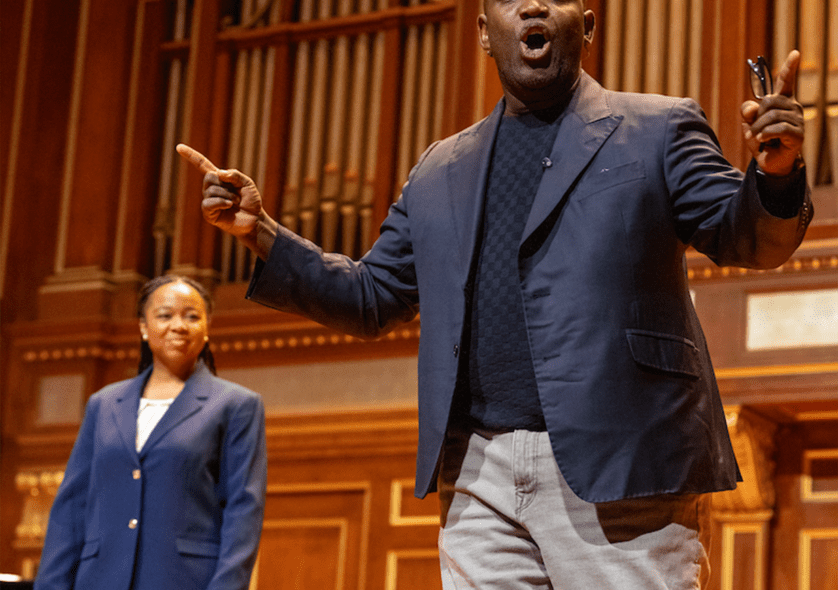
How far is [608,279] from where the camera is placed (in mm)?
1508

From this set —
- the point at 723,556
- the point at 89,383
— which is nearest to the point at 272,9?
the point at 89,383

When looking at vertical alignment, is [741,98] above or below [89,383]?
above

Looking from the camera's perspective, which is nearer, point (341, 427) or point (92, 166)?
point (341, 427)

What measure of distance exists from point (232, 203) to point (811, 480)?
128 inches

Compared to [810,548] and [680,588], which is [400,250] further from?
[810,548]

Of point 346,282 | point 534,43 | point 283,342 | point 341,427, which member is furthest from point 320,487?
point 534,43

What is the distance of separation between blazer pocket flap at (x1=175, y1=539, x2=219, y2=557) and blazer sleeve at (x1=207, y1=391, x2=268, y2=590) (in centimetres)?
3

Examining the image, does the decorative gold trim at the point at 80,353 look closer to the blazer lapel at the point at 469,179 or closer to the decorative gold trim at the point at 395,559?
the decorative gold trim at the point at 395,559

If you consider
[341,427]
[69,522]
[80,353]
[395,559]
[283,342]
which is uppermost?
[283,342]

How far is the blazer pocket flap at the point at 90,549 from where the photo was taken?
3.02 metres

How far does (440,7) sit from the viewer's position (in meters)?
5.38

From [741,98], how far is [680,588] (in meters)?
3.42

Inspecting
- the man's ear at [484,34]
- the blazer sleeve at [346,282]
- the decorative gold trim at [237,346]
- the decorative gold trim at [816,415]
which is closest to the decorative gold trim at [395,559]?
the decorative gold trim at [237,346]

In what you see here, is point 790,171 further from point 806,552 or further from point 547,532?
point 806,552
